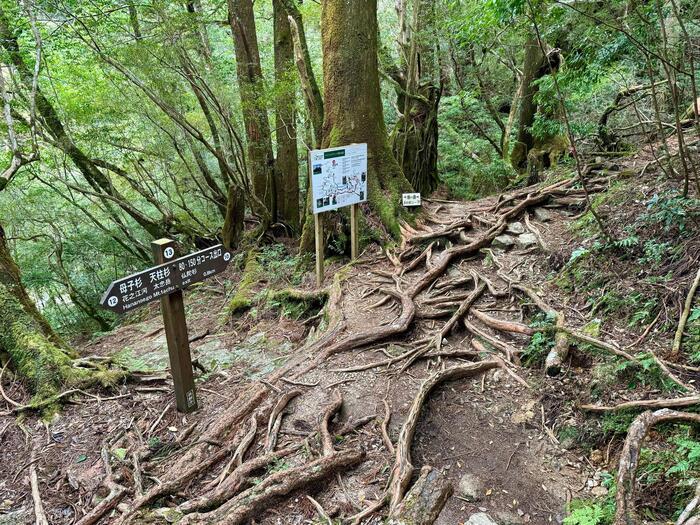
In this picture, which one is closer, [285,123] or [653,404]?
[653,404]

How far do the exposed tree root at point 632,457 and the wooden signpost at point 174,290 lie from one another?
3.37 metres

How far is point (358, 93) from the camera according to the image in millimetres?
7438

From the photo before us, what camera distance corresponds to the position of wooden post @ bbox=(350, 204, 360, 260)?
6959mm

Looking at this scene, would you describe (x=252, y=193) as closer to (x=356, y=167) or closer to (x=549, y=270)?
(x=356, y=167)

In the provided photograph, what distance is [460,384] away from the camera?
157 inches

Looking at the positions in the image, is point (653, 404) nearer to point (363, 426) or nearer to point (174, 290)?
point (363, 426)

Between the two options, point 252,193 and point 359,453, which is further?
point 252,193

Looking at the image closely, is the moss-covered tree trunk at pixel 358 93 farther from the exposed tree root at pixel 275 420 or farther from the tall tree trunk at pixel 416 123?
the exposed tree root at pixel 275 420

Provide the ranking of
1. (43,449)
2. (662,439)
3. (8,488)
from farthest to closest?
1. (43,449)
2. (8,488)
3. (662,439)

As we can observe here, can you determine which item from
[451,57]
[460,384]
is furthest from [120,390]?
[451,57]

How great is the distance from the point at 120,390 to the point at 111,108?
8.09 m

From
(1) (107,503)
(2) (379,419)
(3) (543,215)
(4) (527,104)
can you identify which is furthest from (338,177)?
(4) (527,104)

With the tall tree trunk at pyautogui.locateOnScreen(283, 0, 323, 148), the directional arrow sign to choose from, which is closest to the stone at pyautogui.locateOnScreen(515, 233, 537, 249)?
the tall tree trunk at pyautogui.locateOnScreen(283, 0, 323, 148)

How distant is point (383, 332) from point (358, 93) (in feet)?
14.0
